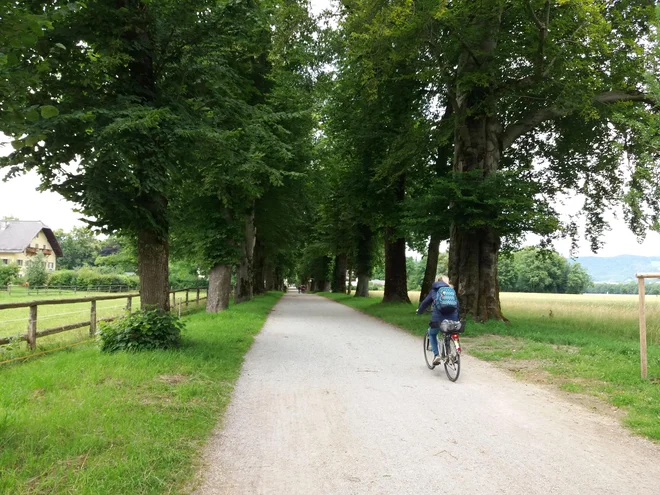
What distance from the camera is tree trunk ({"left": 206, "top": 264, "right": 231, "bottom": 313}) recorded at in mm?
17875

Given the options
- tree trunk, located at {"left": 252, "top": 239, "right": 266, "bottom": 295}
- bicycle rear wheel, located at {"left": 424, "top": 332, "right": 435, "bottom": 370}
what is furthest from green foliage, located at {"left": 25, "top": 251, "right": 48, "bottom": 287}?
bicycle rear wheel, located at {"left": 424, "top": 332, "right": 435, "bottom": 370}

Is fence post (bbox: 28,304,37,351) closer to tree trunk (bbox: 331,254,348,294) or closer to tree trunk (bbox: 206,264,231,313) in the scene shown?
tree trunk (bbox: 206,264,231,313)

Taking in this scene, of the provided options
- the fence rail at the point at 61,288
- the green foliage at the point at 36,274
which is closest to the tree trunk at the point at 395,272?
the fence rail at the point at 61,288

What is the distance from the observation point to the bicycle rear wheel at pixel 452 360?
7242 millimetres

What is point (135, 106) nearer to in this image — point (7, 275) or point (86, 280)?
point (7, 275)

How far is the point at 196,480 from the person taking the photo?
144 inches

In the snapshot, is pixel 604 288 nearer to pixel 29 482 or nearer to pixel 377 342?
pixel 377 342

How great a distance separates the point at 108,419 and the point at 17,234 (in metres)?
68.3

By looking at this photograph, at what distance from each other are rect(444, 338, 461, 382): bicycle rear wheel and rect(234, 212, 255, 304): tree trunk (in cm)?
1582

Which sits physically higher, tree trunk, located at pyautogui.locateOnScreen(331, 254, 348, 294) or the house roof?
the house roof

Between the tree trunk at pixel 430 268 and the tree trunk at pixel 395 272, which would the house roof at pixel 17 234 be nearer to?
the tree trunk at pixel 395 272

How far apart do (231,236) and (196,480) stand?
49.3ft

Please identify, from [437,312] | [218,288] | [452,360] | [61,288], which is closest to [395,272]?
[218,288]

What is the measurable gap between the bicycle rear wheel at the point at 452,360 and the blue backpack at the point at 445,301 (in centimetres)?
47
